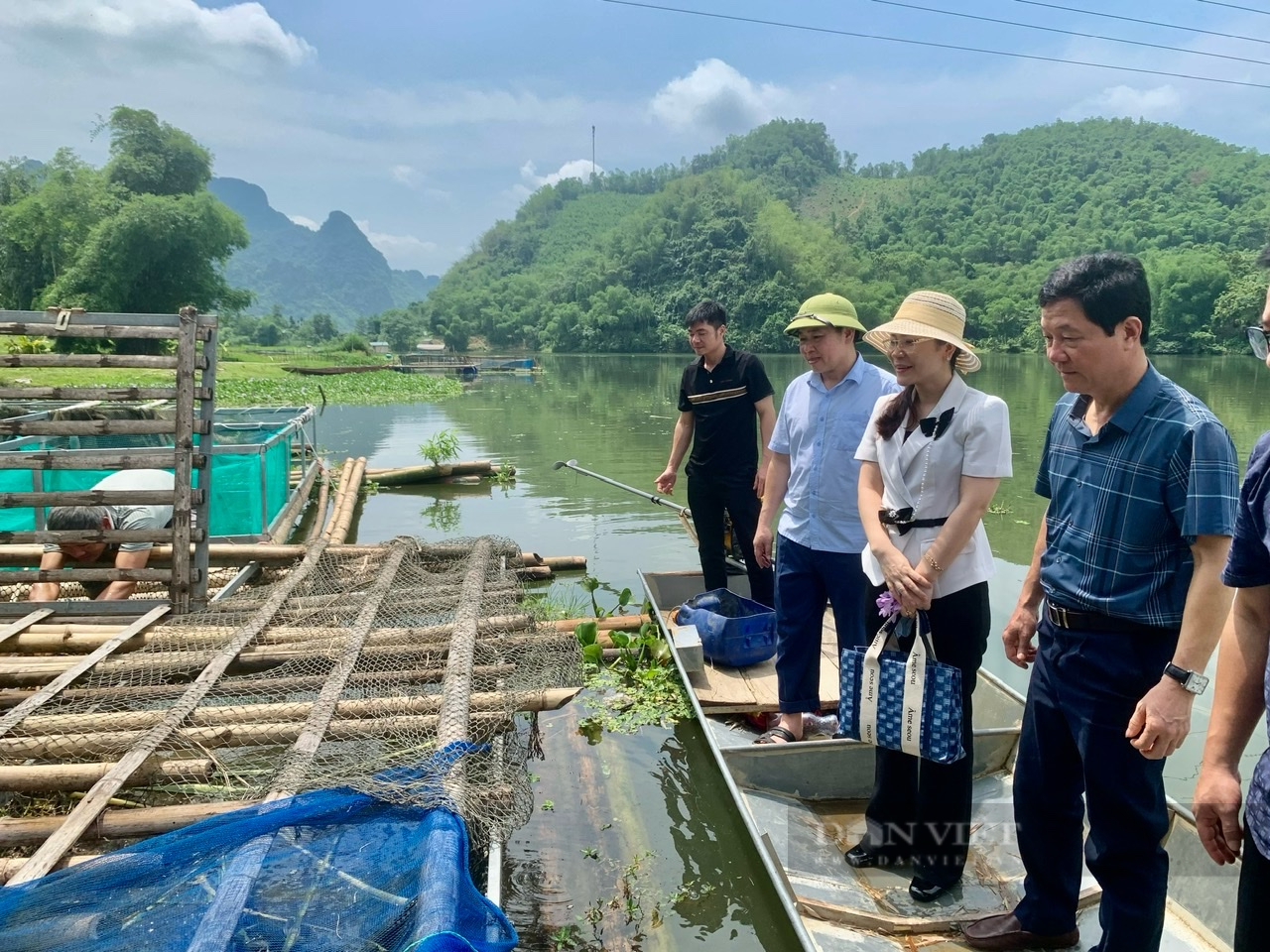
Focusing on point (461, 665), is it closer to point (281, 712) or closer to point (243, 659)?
point (281, 712)

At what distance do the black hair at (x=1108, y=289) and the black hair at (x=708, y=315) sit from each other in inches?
109

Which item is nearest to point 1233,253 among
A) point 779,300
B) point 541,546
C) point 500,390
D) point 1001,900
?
point 779,300

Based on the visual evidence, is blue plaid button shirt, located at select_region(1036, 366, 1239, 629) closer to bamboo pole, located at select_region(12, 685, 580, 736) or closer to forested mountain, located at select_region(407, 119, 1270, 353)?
bamboo pole, located at select_region(12, 685, 580, 736)

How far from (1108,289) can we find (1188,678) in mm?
930

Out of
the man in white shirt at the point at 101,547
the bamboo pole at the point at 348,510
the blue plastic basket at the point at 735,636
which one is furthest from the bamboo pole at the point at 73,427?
the blue plastic basket at the point at 735,636

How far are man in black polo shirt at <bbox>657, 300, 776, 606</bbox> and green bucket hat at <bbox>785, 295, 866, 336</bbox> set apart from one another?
117cm

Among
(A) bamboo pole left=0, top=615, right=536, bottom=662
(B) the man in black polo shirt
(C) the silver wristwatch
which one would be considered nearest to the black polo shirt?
(B) the man in black polo shirt

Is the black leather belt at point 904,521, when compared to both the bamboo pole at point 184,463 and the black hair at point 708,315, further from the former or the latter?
the bamboo pole at point 184,463

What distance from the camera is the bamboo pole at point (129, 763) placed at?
2357 millimetres

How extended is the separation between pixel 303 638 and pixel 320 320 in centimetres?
11084

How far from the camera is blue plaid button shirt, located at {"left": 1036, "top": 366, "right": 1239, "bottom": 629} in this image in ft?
6.59

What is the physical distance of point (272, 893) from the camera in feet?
7.23

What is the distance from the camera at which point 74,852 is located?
251 cm

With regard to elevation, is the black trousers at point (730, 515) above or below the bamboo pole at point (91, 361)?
below
